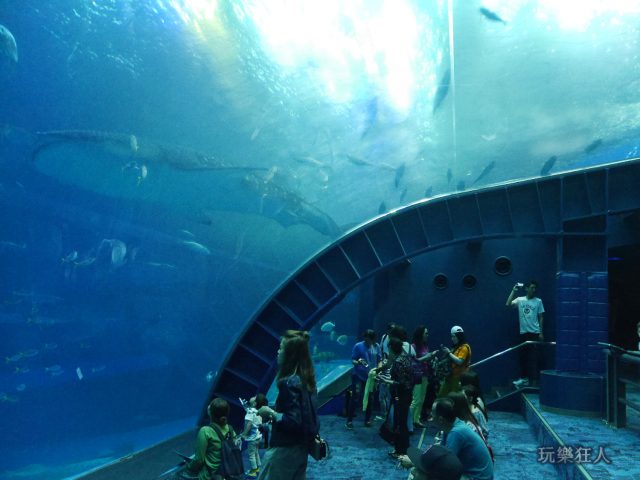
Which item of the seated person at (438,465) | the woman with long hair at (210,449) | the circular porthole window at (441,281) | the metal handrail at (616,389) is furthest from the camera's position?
the circular porthole window at (441,281)

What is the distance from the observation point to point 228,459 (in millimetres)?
4934

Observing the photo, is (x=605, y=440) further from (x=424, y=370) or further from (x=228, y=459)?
(x=228, y=459)

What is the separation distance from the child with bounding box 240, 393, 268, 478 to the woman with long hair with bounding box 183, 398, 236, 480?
1.05 metres

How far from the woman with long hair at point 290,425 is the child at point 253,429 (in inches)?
104

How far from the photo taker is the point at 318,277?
34.6 ft

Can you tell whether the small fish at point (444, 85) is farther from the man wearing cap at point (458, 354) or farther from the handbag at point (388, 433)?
the handbag at point (388, 433)

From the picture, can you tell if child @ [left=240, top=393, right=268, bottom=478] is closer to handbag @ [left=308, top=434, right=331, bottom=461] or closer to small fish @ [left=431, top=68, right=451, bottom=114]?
handbag @ [left=308, top=434, right=331, bottom=461]

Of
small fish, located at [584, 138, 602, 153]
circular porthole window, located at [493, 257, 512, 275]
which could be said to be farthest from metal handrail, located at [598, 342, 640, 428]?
small fish, located at [584, 138, 602, 153]

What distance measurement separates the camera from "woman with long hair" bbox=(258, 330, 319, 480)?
340 centimetres

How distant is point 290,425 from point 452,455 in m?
1.16

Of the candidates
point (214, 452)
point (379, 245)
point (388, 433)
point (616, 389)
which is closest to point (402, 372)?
point (388, 433)

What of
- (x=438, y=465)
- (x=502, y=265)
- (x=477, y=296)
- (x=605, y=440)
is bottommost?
(x=438, y=465)

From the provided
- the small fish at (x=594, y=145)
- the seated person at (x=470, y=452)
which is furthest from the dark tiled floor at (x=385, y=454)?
the small fish at (x=594, y=145)

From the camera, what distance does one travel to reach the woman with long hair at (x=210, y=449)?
488 cm
